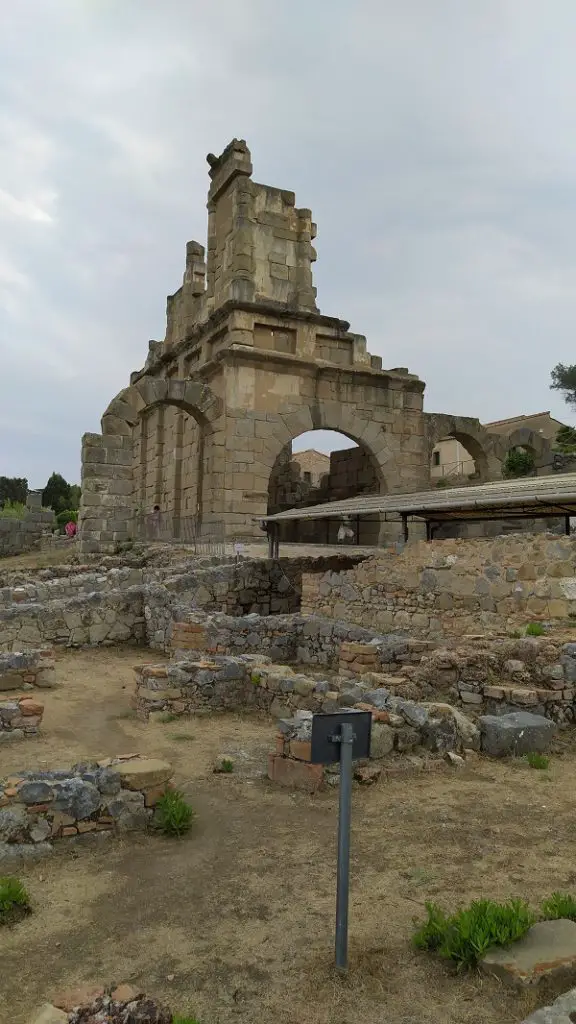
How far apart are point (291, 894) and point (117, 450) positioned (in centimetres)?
1506

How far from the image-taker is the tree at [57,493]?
54875 millimetres

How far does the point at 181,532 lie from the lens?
2012 centimetres

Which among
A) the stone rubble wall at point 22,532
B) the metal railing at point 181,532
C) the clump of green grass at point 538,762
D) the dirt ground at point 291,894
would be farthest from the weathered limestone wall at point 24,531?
the clump of green grass at point 538,762

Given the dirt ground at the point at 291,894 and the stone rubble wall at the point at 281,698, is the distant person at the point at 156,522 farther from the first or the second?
the dirt ground at the point at 291,894

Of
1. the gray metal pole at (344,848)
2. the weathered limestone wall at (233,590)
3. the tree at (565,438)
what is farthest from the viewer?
the tree at (565,438)

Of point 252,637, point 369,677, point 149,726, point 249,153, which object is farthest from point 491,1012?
point 249,153

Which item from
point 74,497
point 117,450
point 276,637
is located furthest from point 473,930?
point 74,497

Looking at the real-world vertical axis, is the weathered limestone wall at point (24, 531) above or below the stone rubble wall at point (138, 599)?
above

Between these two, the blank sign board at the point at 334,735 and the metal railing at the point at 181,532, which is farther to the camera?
the metal railing at the point at 181,532

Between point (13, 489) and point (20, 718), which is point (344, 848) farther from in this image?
point (13, 489)

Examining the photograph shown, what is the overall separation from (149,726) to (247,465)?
1060cm

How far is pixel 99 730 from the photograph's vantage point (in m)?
7.52

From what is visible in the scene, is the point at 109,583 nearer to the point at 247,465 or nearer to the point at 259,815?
the point at 247,465

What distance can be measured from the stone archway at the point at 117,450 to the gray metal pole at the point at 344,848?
15.1 metres
